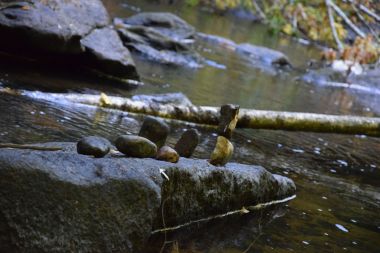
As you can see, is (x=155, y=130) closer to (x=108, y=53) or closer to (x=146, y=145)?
(x=146, y=145)

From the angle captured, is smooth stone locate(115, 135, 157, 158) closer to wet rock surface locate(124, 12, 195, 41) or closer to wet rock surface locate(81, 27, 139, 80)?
wet rock surface locate(81, 27, 139, 80)

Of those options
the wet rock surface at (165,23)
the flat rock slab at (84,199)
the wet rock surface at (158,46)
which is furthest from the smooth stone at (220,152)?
the wet rock surface at (165,23)

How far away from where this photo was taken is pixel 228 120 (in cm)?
411

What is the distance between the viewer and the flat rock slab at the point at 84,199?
8.14 feet

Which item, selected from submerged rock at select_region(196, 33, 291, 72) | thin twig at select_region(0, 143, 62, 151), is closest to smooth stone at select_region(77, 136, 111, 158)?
thin twig at select_region(0, 143, 62, 151)

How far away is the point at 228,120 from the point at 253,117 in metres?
2.41

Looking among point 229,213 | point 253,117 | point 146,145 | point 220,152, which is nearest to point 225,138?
point 220,152

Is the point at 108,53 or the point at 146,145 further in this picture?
the point at 108,53

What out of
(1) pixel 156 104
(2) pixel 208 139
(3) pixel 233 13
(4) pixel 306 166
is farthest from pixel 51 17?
(3) pixel 233 13

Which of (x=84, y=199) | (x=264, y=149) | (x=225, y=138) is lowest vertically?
(x=264, y=149)

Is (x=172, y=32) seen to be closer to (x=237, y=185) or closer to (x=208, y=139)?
(x=208, y=139)

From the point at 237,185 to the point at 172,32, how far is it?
12.1 meters

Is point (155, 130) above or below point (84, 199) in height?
above

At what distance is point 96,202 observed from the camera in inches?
107
